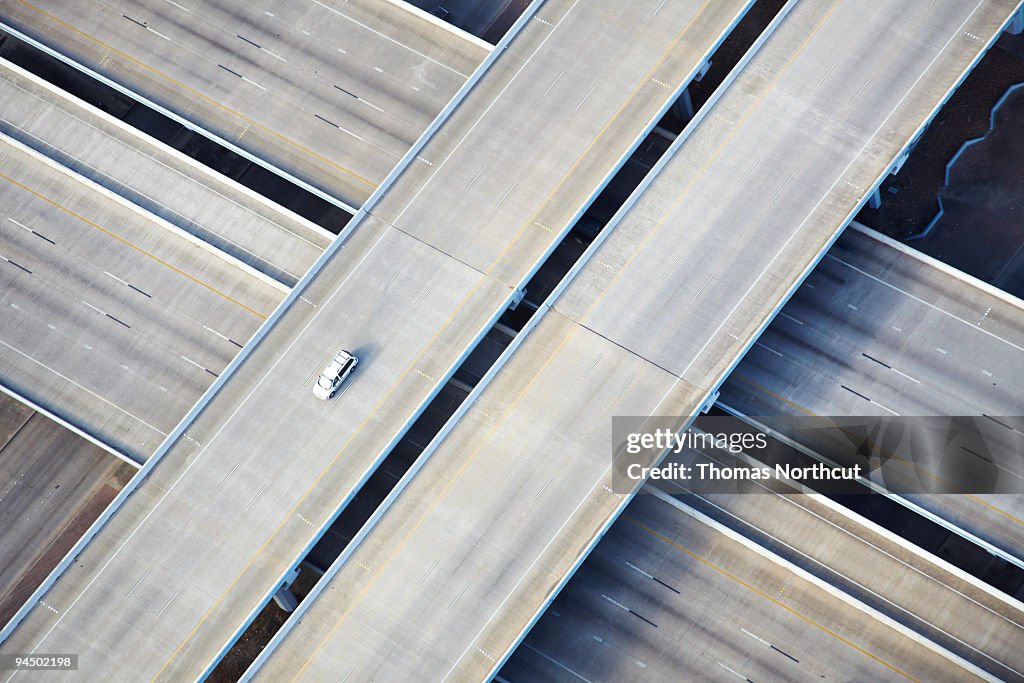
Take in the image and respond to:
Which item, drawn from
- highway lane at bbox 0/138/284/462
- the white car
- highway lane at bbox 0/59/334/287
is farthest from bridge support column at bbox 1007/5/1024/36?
highway lane at bbox 0/138/284/462

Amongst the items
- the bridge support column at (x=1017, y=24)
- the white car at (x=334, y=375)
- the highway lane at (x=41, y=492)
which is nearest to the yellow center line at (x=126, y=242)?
the white car at (x=334, y=375)

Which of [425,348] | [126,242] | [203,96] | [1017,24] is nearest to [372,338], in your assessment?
[425,348]

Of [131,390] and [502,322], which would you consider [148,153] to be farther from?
[502,322]

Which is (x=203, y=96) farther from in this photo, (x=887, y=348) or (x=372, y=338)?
(x=887, y=348)

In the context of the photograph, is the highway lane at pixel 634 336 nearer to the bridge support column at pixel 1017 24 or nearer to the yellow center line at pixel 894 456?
the bridge support column at pixel 1017 24

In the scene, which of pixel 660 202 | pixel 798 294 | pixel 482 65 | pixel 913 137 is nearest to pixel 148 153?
pixel 482 65

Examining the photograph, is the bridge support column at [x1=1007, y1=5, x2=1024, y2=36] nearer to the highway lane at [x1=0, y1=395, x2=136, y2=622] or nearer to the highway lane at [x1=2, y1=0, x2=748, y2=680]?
the highway lane at [x1=2, y1=0, x2=748, y2=680]
